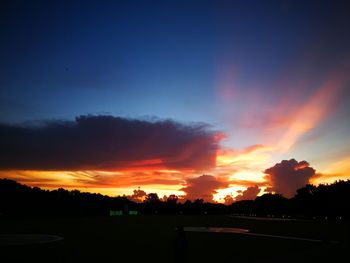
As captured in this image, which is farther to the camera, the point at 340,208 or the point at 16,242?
the point at 340,208

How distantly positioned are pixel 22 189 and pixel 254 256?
156019mm

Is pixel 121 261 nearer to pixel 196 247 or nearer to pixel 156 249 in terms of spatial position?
pixel 156 249

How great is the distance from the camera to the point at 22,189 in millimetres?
162875

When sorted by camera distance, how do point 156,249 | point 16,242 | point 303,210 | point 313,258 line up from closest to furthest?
point 313,258
point 156,249
point 16,242
point 303,210

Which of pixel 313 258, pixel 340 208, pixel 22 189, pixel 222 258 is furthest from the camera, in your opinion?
pixel 22 189

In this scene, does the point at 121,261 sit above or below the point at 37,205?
below

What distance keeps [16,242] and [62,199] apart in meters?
152

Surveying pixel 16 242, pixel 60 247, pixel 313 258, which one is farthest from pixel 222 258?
pixel 16 242

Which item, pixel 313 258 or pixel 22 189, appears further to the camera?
pixel 22 189

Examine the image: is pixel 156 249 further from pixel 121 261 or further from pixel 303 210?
pixel 303 210

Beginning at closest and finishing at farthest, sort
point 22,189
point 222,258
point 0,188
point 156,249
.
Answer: point 222,258, point 156,249, point 0,188, point 22,189

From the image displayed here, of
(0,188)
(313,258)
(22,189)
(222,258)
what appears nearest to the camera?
(313,258)

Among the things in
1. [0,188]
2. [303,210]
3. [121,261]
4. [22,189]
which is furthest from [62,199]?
[121,261]

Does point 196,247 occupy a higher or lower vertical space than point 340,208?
lower
